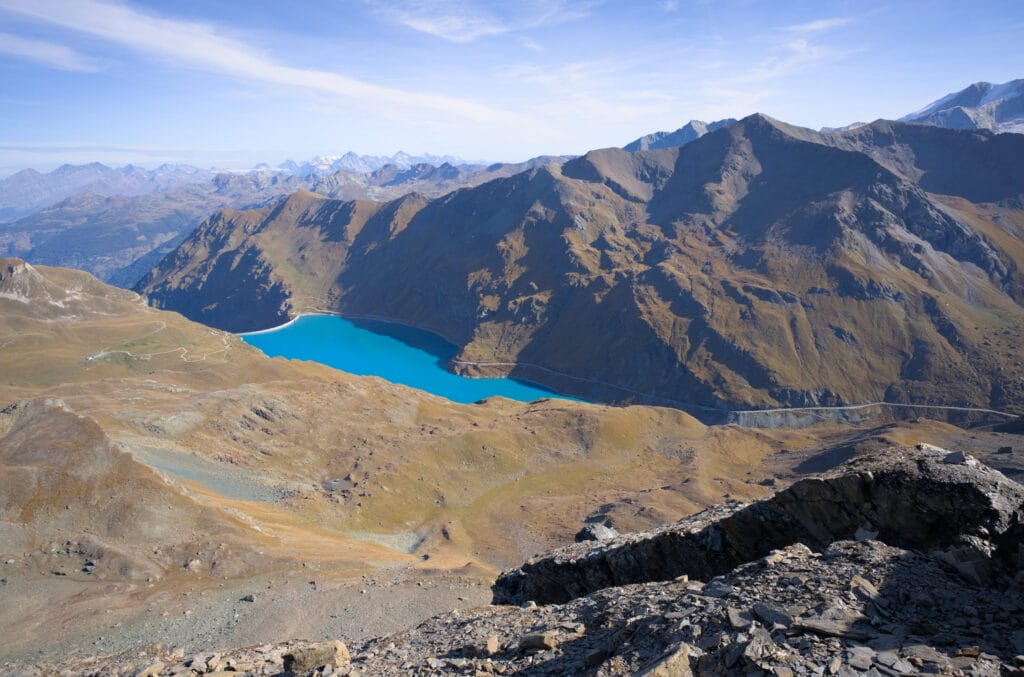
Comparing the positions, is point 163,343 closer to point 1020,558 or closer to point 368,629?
point 368,629

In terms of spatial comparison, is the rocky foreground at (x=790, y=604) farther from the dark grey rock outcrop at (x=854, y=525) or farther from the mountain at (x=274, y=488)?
the mountain at (x=274, y=488)

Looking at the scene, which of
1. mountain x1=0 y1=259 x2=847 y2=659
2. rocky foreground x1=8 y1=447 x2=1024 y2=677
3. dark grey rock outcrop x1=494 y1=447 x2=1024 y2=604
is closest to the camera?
rocky foreground x1=8 y1=447 x2=1024 y2=677

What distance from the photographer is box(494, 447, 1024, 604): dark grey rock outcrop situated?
19062mm

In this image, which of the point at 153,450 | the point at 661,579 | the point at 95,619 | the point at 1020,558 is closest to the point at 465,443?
the point at 153,450

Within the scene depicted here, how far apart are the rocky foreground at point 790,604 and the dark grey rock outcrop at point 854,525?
1.9 inches

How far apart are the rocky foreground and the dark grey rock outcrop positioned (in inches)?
1.9

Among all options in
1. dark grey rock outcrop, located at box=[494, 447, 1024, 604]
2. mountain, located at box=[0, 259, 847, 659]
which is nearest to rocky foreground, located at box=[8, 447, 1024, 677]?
dark grey rock outcrop, located at box=[494, 447, 1024, 604]

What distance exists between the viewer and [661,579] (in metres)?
25.9

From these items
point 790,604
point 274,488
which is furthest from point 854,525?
point 274,488

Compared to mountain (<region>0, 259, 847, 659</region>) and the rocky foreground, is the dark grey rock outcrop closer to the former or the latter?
the rocky foreground

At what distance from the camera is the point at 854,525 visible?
22.0 metres

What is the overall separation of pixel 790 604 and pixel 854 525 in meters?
8.06

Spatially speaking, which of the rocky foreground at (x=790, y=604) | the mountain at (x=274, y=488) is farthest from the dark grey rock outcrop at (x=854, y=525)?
the mountain at (x=274, y=488)

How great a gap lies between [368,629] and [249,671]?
65.1 feet
